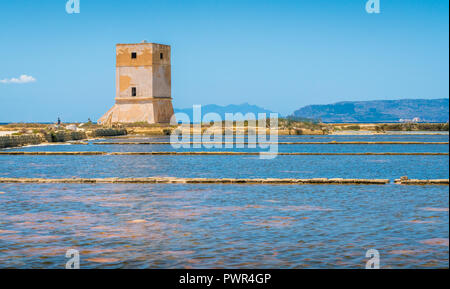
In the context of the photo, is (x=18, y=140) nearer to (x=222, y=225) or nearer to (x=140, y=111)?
(x=140, y=111)

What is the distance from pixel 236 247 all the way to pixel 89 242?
6.59 feet

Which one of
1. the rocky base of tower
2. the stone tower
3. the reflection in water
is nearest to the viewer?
the reflection in water

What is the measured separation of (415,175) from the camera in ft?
64.2

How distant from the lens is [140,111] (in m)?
62.9

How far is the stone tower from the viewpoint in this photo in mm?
61625

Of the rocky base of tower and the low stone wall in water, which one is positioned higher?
the rocky base of tower

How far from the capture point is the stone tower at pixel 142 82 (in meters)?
61.6

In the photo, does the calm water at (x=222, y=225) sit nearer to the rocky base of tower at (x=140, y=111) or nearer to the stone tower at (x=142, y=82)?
the stone tower at (x=142, y=82)

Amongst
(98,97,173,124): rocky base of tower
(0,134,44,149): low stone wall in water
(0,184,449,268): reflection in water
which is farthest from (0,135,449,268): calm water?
(98,97,173,124): rocky base of tower

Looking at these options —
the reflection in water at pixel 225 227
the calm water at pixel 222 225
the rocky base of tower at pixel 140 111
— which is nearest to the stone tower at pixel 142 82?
the rocky base of tower at pixel 140 111

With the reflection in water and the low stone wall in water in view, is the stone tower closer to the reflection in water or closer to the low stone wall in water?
the low stone wall in water

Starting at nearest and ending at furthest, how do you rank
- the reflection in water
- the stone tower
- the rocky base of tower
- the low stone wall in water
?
the reflection in water → the low stone wall in water → the stone tower → the rocky base of tower
